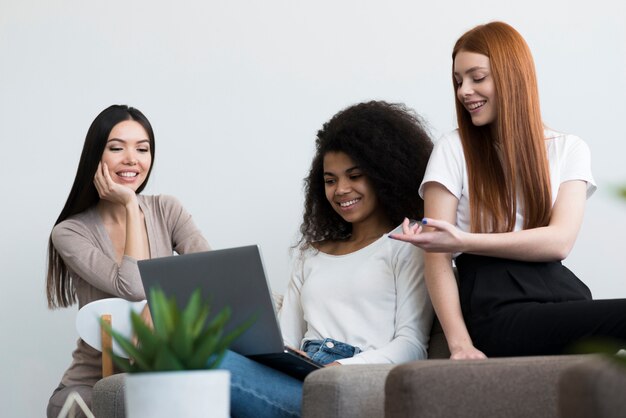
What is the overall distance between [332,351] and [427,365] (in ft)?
3.42

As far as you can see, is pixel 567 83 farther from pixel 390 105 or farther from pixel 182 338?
pixel 182 338

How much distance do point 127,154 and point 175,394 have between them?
2.06 meters

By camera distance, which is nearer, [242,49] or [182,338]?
[182,338]

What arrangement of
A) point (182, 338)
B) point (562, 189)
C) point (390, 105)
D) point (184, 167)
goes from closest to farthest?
point (182, 338), point (562, 189), point (390, 105), point (184, 167)

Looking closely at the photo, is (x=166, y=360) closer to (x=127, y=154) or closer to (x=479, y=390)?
(x=479, y=390)

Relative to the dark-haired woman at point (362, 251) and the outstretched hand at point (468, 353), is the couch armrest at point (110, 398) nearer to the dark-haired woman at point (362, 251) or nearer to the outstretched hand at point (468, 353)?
the dark-haired woman at point (362, 251)

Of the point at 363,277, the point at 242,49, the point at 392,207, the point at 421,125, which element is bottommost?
the point at 363,277

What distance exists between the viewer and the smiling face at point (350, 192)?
8.93ft

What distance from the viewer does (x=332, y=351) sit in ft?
8.30

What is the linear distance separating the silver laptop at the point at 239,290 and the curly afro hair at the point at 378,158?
2.39 feet

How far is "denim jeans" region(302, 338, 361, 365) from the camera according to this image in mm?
2512

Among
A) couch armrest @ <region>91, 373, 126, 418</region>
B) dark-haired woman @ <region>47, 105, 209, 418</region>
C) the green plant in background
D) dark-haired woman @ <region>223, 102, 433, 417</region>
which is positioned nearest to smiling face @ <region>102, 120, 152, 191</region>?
dark-haired woman @ <region>47, 105, 209, 418</region>

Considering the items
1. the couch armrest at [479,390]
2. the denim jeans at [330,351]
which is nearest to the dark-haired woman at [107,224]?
the denim jeans at [330,351]

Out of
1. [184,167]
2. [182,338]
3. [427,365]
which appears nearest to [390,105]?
[184,167]
